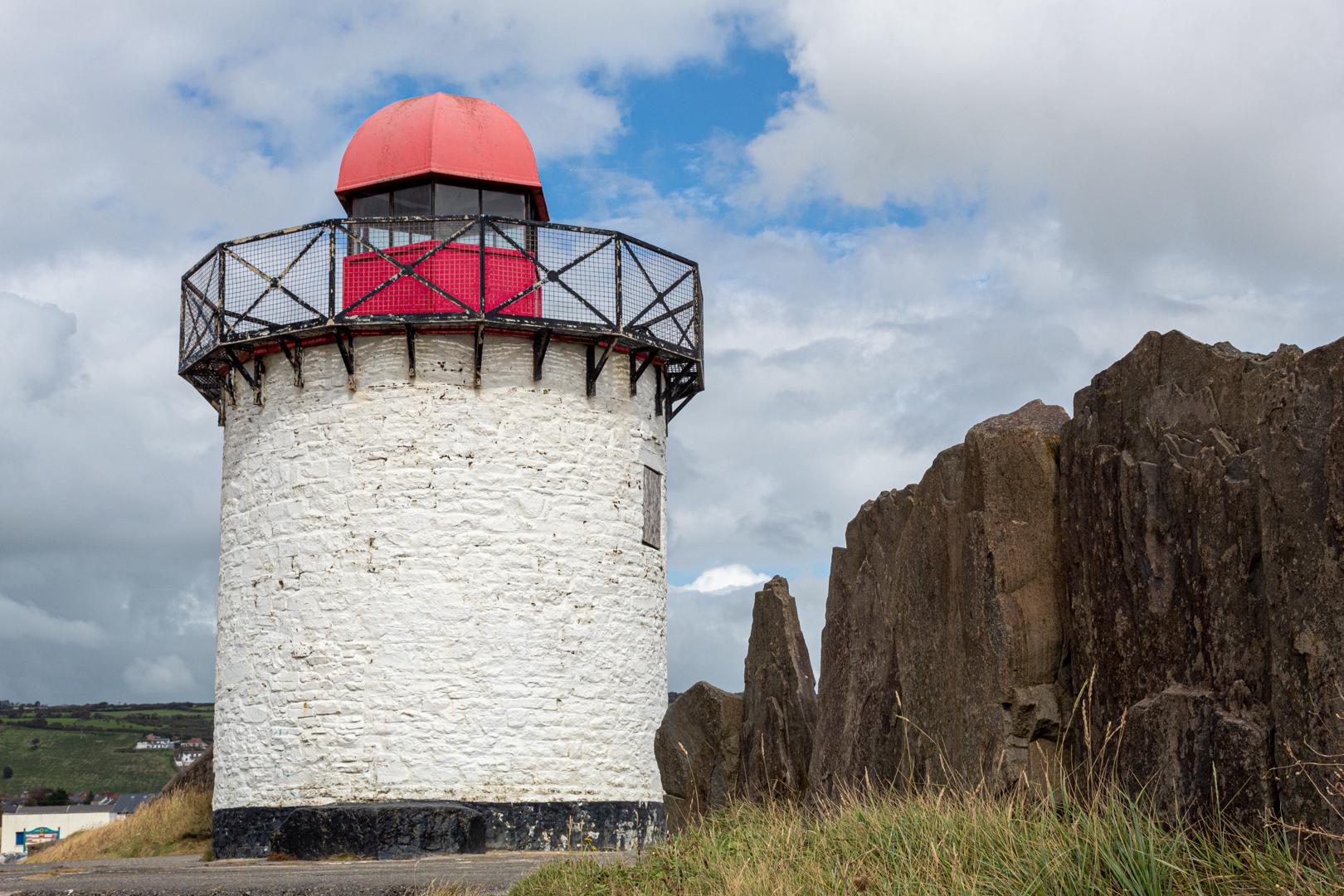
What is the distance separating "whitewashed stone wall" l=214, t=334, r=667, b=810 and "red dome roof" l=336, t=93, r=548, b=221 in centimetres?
269

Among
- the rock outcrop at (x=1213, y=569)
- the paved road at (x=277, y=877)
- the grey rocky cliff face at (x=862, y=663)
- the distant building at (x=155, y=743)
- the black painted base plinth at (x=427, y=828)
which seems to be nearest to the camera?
the rock outcrop at (x=1213, y=569)

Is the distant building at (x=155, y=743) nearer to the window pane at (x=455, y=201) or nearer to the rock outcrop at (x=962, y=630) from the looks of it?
the window pane at (x=455, y=201)

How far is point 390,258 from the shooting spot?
1616 cm

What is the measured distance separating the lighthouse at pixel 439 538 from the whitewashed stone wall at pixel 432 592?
0.10 feet

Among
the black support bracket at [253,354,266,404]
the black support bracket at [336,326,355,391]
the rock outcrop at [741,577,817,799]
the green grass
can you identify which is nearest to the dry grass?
the black support bracket at [253,354,266,404]

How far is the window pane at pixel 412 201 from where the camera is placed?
17578 millimetres

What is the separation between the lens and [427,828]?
14.0 m

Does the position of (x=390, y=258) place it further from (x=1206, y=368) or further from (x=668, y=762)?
(x=1206, y=368)

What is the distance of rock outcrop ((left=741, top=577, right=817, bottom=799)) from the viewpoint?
9836mm

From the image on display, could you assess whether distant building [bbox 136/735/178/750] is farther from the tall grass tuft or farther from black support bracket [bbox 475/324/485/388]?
the tall grass tuft

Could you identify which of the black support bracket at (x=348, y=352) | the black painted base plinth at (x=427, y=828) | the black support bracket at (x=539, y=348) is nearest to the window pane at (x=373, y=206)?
the black support bracket at (x=348, y=352)

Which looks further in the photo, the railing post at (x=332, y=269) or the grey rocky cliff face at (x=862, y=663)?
the railing post at (x=332, y=269)

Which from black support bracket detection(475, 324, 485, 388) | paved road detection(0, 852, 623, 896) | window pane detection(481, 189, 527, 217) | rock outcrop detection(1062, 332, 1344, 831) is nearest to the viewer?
rock outcrop detection(1062, 332, 1344, 831)

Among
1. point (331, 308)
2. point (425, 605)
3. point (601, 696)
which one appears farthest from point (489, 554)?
point (331, 308)
